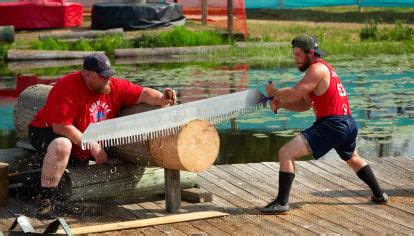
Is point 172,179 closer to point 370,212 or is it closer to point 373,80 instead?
point 370,212

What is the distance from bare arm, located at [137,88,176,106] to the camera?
8.06 meters

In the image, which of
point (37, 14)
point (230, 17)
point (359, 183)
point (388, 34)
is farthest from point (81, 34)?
point (359, 183)

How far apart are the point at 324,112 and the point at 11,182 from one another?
263cm

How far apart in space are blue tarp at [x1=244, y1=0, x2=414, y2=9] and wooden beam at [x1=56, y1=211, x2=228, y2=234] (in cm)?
2357

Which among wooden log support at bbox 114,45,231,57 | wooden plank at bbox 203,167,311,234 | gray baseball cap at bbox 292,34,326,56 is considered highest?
gray baseball cap at bbox 292,34,326,56

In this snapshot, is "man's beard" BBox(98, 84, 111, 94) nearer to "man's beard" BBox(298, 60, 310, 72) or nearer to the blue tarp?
"man's beard" BBox(298, 60, 310, 72)

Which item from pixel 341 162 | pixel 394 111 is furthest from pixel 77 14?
pixel 341 162

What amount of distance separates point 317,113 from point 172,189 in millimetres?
1222

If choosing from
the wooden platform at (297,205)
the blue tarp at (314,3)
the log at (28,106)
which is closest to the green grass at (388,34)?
the blue tarp at (314,3)

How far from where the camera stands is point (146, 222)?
7.60 m

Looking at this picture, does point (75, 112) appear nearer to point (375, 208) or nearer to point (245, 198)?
point (245, 198)

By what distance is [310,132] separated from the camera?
7.93 meters

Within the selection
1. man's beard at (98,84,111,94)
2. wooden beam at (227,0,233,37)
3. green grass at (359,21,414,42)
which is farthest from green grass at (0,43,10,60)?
man's beard at (98,84,111,94)

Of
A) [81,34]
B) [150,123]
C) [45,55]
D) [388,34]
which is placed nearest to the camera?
[150,123]
